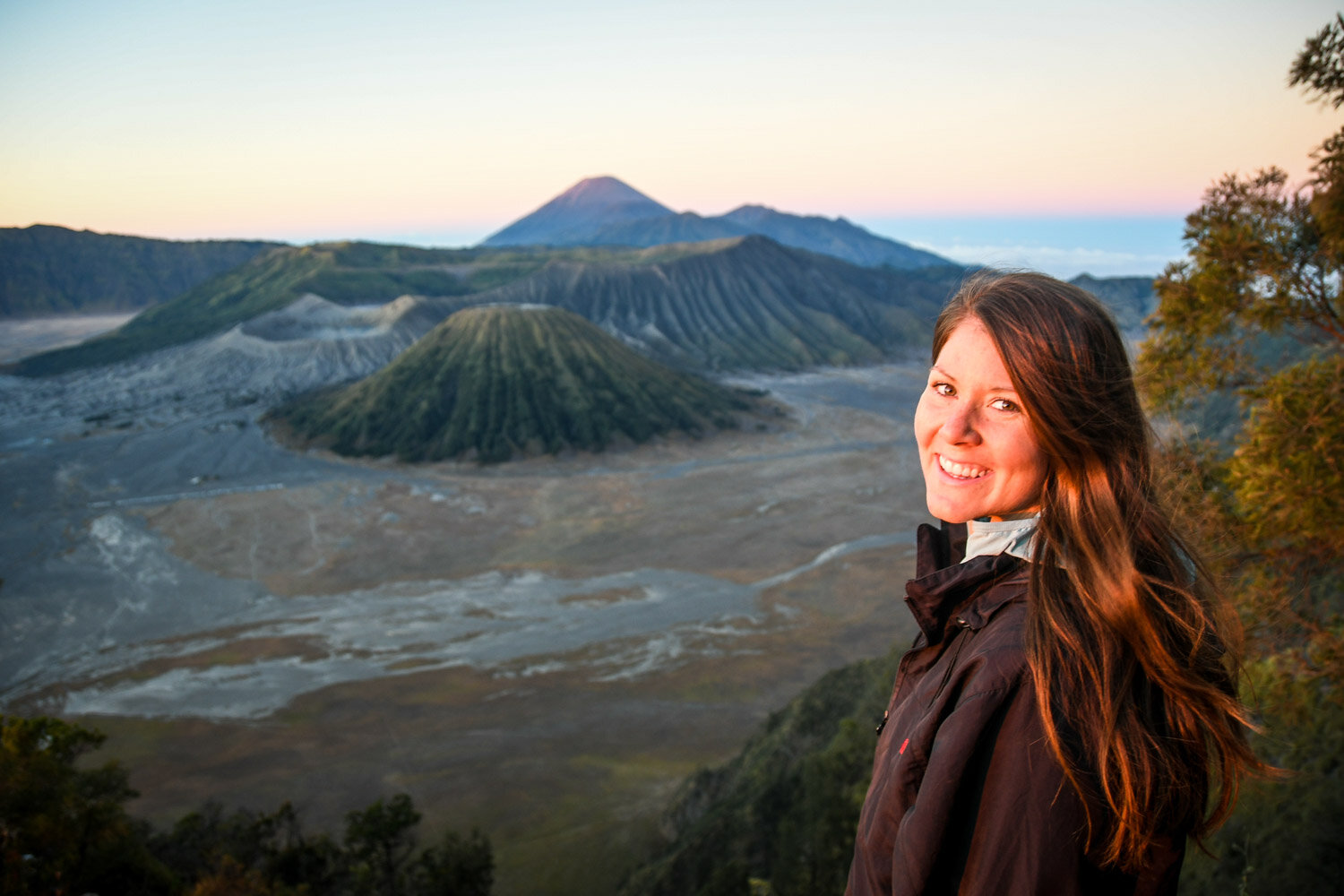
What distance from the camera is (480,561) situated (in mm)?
24203

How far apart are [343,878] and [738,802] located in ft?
15.5

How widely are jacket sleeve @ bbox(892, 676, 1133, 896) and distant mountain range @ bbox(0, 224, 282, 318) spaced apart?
108m

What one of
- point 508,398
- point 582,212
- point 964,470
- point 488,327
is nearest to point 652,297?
point 488,327

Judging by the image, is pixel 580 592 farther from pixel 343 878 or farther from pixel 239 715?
pixel 343 878

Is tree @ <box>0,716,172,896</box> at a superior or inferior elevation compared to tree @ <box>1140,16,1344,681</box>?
inferior

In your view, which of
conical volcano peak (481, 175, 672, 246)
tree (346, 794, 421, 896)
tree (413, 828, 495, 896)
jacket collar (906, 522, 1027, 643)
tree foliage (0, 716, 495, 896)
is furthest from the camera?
conical volcano peak (481, 175, 672, 246)

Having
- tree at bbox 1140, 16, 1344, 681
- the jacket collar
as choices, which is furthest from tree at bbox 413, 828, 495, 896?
the jacket collar

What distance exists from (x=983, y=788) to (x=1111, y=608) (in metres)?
0.36

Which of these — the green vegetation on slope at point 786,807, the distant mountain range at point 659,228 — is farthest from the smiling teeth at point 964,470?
the distant mountain range at point 659,228

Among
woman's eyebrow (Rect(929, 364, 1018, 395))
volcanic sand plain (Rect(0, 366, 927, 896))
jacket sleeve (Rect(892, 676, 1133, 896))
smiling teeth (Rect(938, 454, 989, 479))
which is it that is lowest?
volcanic sand plain (Rect(0, 366, 927, 896))

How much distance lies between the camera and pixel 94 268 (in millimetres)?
95938

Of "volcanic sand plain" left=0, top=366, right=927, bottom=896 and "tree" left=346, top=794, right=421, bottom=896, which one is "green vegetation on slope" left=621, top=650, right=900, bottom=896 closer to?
"volcanic sand plain" left=0, top=366, right=927, bottom=896

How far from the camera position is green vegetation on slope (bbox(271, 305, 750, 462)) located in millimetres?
37531

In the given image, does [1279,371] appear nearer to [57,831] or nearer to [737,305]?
[57,831]
